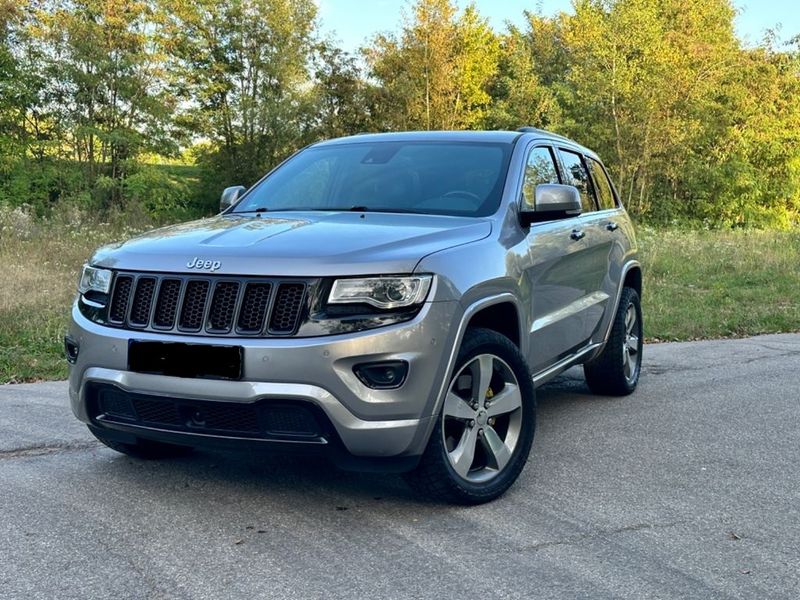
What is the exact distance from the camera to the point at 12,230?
13891mm

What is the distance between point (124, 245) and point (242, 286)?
0.80 metres

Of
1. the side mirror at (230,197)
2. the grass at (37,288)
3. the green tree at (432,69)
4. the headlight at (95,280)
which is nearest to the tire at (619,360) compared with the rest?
the side mirror at (230,197)

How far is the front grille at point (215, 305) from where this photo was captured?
10.9 ft

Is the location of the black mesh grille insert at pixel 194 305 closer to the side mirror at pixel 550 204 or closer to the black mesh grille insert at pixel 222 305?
the black mesh grille insert at pixel 222 305

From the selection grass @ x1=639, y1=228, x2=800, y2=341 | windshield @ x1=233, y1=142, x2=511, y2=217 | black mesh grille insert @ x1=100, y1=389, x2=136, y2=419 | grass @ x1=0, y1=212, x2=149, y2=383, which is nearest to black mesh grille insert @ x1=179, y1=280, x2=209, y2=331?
black mesh grille insert @ x1=100, y1=389, x2=136, y2=419

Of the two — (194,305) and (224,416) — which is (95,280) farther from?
(224,416)

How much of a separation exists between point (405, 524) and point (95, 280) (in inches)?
68.0

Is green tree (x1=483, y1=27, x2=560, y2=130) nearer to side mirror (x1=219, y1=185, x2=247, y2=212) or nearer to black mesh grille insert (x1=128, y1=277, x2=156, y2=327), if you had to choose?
side mirror (x1=219, y1=185, x2=247, y2=212)

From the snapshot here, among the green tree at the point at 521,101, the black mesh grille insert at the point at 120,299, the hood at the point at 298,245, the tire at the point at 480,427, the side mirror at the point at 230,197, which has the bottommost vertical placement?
the tire at the point at 480,427

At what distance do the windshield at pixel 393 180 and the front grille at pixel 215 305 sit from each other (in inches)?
50.8

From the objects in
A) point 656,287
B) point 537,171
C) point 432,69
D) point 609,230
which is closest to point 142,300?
point 537,171

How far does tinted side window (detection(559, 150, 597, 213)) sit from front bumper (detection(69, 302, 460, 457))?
2.46m

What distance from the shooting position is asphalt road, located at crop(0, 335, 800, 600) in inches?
117

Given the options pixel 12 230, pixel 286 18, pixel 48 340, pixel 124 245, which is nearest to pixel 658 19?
pixel 286 18
